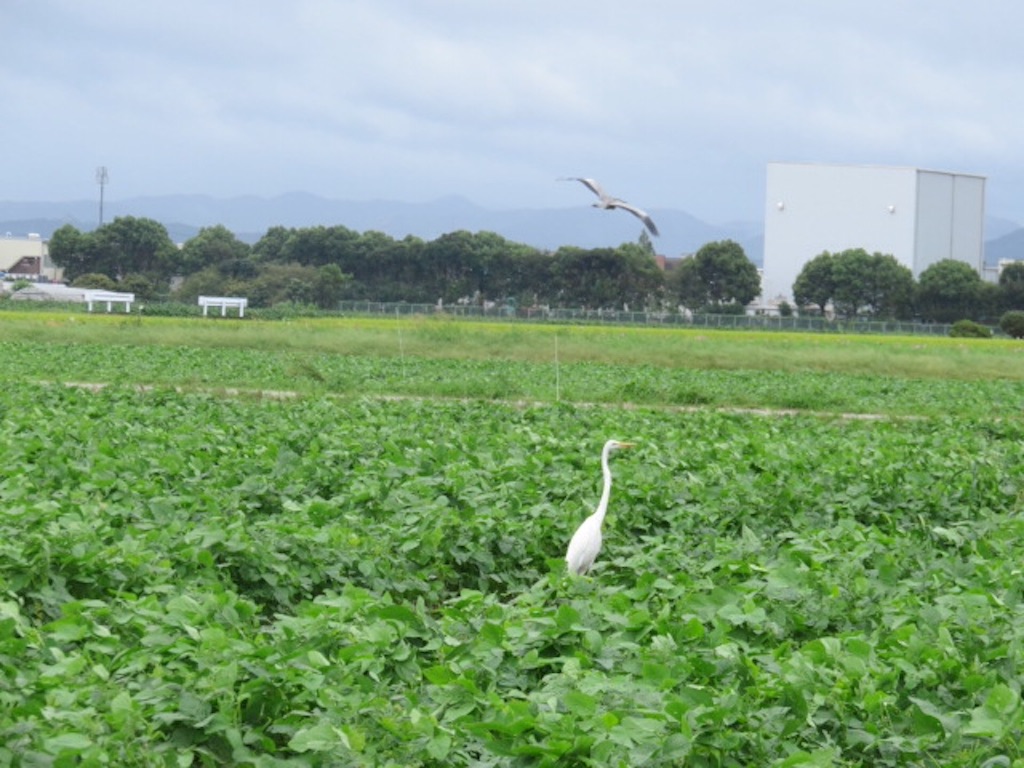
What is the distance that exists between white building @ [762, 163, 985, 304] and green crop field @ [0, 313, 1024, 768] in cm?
8590

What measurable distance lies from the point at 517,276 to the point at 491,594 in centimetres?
9631

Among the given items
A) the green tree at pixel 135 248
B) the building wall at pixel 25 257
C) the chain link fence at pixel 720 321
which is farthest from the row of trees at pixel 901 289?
the building wall at pixel 25 257

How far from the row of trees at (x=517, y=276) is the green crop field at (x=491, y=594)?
253 feet

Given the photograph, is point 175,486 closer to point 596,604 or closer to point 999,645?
point 596,604

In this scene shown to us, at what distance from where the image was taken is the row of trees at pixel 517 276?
9400cm

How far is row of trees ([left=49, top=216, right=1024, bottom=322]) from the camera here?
308 ft

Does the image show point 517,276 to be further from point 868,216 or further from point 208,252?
point 208,252

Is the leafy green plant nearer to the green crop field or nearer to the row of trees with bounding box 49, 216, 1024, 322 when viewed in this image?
the green crop field

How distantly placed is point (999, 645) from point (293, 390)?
75.0 feet

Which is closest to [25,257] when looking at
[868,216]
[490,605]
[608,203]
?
[868,216]

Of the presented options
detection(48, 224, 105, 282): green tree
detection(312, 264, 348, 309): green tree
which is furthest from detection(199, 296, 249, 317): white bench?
detection(48, 224, 105, 282): green tree

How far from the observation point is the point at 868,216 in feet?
341

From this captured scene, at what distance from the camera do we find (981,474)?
1359 cm

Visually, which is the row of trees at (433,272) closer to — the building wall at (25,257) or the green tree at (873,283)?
the green tree at (873,283)
